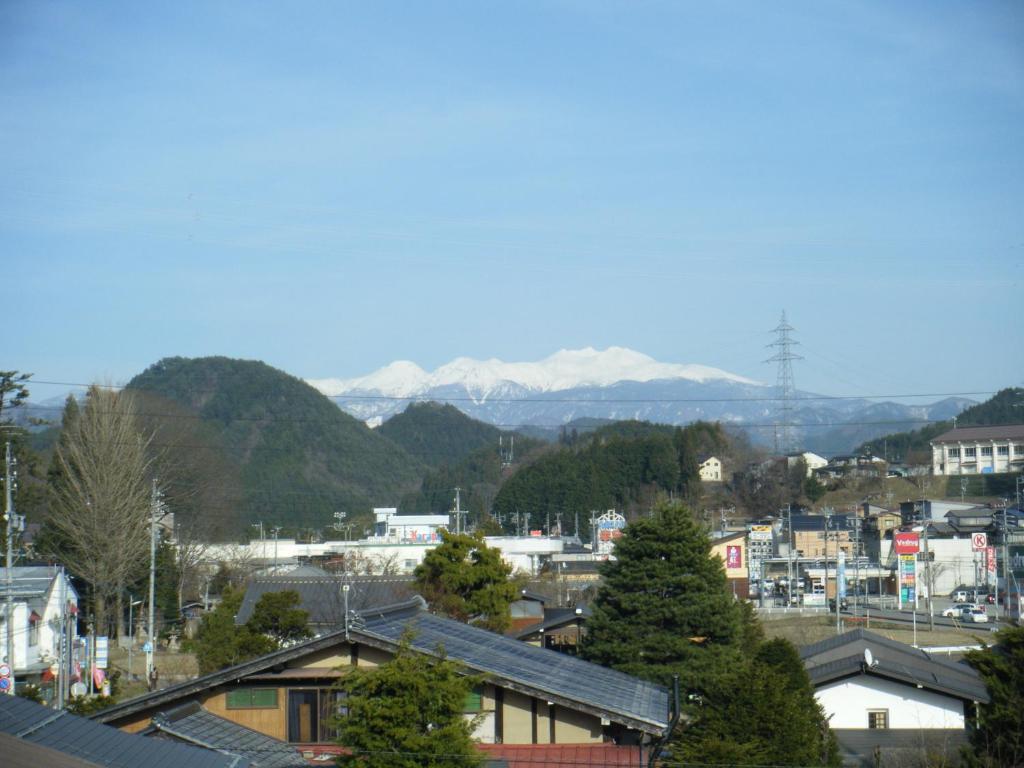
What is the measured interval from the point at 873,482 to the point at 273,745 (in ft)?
229

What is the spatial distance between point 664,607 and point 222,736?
9.32 metres

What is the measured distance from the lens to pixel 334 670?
11477 mm

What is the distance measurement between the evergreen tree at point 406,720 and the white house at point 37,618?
1584cm

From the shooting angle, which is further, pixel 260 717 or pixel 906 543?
pixel 906 543

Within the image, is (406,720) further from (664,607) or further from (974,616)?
(974,616)

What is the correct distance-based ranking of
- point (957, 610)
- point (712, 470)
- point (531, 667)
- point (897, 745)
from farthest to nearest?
1. point (712, 470)
2. point (957, 610)
3. point (897, 745)
4. point (531, 667)

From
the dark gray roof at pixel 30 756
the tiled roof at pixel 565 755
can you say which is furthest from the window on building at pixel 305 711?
the dark gray roof at pixel 30 756

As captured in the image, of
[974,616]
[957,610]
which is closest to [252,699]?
[974,616]

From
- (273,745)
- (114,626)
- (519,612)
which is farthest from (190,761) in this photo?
(114,626)

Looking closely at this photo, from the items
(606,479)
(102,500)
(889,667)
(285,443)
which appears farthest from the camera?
(285,443)

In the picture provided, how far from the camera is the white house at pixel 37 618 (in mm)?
24672

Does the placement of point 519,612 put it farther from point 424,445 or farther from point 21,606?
point 424,445

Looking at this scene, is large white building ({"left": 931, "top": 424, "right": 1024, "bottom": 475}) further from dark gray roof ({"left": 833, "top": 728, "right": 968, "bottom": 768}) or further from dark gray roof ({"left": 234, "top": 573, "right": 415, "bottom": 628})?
dark gray roof ({"left": 833, "top": 728, "right": 968, "bottom": 768})

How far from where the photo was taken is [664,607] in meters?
18.3
